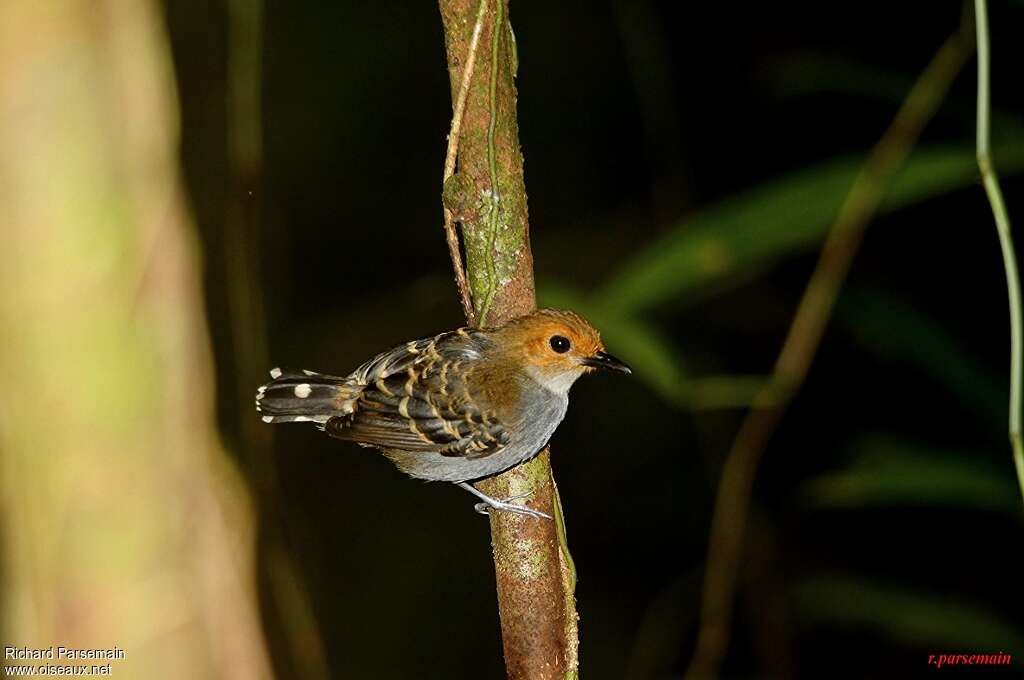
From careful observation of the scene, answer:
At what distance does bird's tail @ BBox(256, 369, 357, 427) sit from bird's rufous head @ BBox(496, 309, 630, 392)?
0.62 meters

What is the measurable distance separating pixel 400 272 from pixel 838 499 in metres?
4.52

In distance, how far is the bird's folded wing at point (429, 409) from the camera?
3303mm

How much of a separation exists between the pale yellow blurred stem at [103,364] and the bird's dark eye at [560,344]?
161 centimetres

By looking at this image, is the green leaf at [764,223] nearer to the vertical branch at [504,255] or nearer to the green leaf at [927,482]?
the vertical branch at [504,255]

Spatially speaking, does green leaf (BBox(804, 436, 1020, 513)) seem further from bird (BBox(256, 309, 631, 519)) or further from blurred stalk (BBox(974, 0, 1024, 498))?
bird (BBox(256, 309, 631, 519))

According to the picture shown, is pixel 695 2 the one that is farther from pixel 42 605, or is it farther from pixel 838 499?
pixel 42 605

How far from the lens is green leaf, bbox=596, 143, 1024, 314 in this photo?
288cm

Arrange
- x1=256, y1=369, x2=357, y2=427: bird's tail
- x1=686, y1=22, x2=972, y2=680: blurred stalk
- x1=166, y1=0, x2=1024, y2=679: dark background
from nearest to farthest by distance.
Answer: x1=686, y1=22, x2=972, y2=680: blurred stalk
x1=256, y1=369, x2=357, y2=427: bird's tail
x1=166, y1=0, x2=1024, y2=679: dark background

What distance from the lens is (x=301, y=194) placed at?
7383 mm

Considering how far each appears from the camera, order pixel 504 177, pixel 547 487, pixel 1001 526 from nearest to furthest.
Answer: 1. pixel 504 177
2. pixel 547 487
3. pixel 1001 526

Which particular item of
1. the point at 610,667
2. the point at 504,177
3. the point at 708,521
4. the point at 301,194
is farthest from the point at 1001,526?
the point at 301,194

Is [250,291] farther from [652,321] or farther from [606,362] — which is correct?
[652,321]

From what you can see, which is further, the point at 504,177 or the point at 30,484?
the point at 504,177

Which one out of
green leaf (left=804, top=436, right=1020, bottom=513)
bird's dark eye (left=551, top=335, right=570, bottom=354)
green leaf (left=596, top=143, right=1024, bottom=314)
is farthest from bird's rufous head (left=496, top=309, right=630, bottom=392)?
green leaf (left=804, top=436, right=1020, bottom=513)
